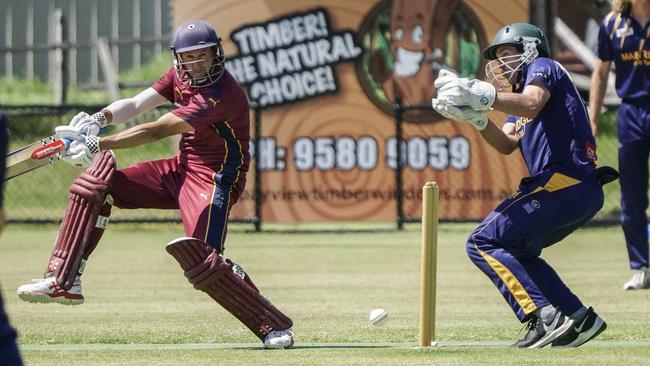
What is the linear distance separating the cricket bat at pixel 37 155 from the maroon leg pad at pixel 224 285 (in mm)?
Result: 1034

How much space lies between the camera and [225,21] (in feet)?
61.4

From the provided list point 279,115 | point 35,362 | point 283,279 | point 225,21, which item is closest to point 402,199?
point 279,115

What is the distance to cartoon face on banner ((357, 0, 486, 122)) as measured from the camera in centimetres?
1825

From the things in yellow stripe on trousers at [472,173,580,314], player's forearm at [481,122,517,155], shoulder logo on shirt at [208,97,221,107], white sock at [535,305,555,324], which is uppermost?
shoulder logo on shirt at [208,97,221,107]

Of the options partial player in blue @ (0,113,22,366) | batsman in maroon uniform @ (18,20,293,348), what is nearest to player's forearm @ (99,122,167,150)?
batsman in maroon uniform @ (18,20,293,348)

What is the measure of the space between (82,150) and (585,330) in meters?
3.30

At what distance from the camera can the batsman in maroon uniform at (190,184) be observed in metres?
8.45

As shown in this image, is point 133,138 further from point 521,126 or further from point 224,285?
point 521,126

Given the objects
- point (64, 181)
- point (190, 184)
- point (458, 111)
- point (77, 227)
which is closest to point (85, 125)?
point (77, 227)

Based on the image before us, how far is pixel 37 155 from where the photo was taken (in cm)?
860

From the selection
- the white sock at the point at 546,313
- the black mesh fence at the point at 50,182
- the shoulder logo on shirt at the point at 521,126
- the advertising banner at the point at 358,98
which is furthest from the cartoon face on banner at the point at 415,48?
the white sock at the point at 546,313

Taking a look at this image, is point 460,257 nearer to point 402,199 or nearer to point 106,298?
point 402,199

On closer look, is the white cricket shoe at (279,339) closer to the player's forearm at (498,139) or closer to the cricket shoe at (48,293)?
the cricket shoe at (48,293)

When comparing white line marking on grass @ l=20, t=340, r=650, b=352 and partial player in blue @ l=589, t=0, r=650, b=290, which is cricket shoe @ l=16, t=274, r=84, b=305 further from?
partial player in blue @ l=589, t=0, r=650, b=290
